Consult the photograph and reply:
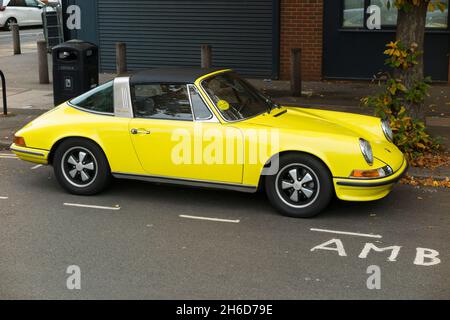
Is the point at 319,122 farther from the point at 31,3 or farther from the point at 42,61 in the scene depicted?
the point at 31,3

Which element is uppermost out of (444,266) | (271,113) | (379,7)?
(379,7)

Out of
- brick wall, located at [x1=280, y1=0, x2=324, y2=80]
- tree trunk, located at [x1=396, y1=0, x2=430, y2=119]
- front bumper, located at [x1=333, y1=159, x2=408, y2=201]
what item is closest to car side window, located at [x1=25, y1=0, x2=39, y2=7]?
brick wall, located at [x1=280, y1=0, x2=324, y2=80]

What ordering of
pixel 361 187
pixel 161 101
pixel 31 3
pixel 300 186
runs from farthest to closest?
pixel 31 3 < pixel 161 101 < pixel 300 186 < pixel 361 187

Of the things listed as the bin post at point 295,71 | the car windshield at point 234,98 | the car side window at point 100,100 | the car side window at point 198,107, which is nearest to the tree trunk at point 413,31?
the car windshield at point 234,98

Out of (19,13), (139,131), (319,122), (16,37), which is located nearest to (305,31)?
(319,122)

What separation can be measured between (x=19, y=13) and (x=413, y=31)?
2396cm

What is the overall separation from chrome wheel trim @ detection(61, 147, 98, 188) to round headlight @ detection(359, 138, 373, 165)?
2802 millimetres

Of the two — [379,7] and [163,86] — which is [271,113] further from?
[379,7]

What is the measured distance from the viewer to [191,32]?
1564 centimetres

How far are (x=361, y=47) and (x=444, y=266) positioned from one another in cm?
973

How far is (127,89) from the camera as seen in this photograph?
706 cm

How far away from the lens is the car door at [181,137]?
6539mm

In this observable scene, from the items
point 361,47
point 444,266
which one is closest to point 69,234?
point 444,266

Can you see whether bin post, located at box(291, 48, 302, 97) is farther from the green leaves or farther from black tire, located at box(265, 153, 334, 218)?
black tire, located at box(265, 153, 334, 218)
